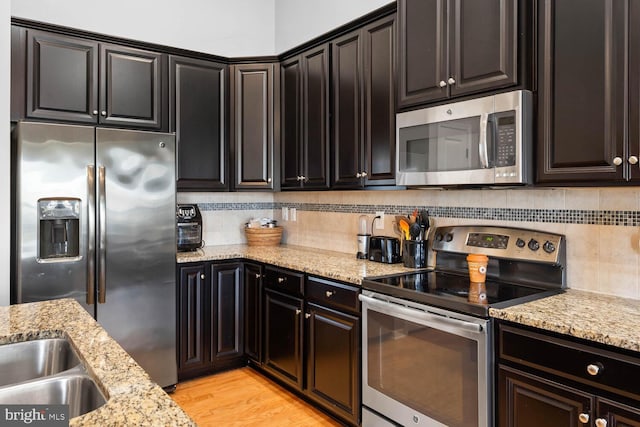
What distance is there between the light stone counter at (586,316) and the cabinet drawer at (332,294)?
83 cm

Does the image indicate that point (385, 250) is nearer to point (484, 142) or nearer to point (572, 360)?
point (484, 142)

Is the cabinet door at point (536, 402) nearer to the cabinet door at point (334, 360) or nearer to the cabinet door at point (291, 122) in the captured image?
the cabinet door at point (334, 360)

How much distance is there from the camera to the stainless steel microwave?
1.89 meters

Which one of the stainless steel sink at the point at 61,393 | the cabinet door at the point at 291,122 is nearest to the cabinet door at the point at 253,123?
the cabinet door at the point at 291,122

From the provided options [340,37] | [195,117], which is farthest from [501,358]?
[195,117]

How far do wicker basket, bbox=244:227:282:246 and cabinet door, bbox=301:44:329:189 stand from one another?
73 cm

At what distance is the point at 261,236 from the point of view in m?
3.86

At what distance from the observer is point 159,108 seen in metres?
3.32

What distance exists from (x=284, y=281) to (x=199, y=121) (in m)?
1.45

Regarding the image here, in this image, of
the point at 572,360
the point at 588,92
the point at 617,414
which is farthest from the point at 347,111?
the point at 617,414

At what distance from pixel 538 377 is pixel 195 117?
2.86 m

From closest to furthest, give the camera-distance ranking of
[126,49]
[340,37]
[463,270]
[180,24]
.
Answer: [463,270] < [340,37] < [126,49] < [180,24]

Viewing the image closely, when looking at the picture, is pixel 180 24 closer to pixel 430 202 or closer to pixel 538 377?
pixel 430 202

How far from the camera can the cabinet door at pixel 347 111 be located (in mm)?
2846
